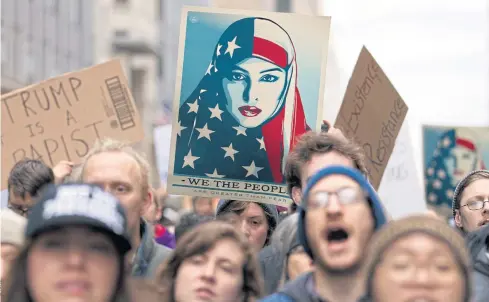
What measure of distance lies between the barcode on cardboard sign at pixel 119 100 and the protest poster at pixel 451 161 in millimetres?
3883

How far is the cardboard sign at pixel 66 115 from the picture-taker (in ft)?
25.2

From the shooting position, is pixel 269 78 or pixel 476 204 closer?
pixel 476 204

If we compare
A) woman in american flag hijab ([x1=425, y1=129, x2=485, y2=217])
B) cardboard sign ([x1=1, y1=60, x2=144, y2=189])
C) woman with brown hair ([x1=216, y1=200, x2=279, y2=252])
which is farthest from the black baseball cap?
woman in american flag hijab ([x1=425, y1=129, x2=485, y2=217])

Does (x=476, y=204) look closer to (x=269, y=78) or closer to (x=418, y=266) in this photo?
(x=269, y=78)

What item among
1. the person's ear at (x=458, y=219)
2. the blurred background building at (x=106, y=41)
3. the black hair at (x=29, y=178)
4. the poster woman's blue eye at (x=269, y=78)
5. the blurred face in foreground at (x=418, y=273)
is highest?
the blurred background building at (x=106, y=41)

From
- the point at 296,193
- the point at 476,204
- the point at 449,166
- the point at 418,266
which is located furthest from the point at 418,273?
the point at 449,166

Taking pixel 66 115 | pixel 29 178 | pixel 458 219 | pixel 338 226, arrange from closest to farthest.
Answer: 1. pixel 338 226
2. pixel 458 219
3. pixel 29 178
4. pixel 66 115

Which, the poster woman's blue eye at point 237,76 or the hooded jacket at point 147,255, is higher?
the poster woman's blue eye at point 237,76

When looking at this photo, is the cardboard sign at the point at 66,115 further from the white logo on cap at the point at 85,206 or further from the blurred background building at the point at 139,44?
the blurred background building at the point at 139,44

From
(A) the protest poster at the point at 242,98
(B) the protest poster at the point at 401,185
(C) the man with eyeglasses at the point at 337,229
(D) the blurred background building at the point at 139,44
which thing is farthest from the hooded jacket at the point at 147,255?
(D) the blurred background building at the point at 139,44

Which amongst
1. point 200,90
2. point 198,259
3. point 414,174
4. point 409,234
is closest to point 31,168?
point 200,90

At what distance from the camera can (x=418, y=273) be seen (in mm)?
3469

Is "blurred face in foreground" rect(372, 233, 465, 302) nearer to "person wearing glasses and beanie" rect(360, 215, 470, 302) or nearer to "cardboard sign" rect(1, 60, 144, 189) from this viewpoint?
"person wearing glasses and beanie" rect(360, 215, 470, 302)

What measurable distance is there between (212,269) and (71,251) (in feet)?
1.98
